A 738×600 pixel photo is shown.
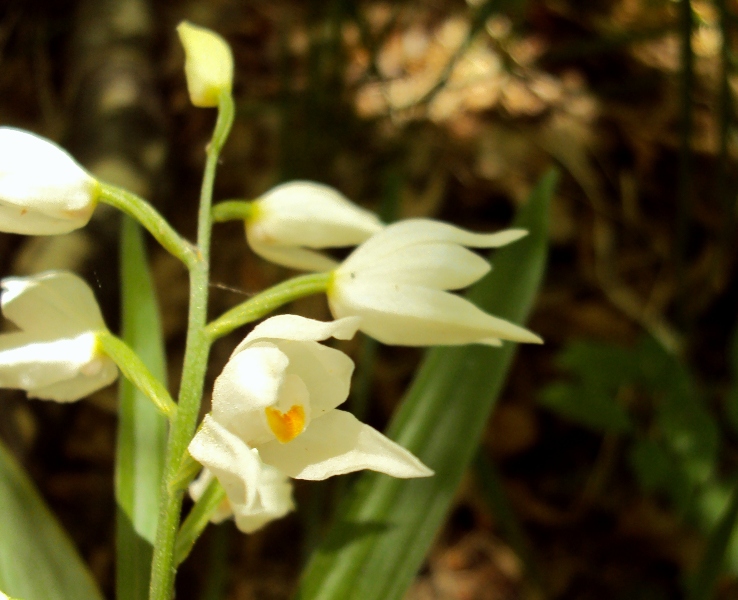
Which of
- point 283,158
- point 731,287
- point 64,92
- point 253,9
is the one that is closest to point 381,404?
point 283,158

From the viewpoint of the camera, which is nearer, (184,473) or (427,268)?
(184,473)

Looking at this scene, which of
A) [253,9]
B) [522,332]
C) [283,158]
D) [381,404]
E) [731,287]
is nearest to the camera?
[522,332]

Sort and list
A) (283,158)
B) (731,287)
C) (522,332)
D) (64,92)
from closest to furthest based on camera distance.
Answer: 1. (522,332)
2. (283,158)
3. (731,287)
4. (64,92)

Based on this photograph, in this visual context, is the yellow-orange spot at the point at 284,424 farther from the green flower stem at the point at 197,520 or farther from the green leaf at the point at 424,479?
the green leaf at the point at 424,479

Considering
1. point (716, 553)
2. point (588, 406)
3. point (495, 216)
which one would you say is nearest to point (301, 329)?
point (716, 553)

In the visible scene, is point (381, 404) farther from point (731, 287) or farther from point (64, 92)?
point (64, 92)

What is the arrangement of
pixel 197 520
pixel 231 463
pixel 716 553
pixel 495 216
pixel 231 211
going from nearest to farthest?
1. pixel 231 463
2. pixel 197 520
3. pixel 231 211
4. pixel 716 553
5. pixel 495 216

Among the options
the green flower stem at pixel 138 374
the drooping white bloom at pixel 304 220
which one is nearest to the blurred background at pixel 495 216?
the drooping white bloom at pixel 304 220

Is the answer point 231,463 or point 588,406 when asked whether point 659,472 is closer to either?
point 588,406
